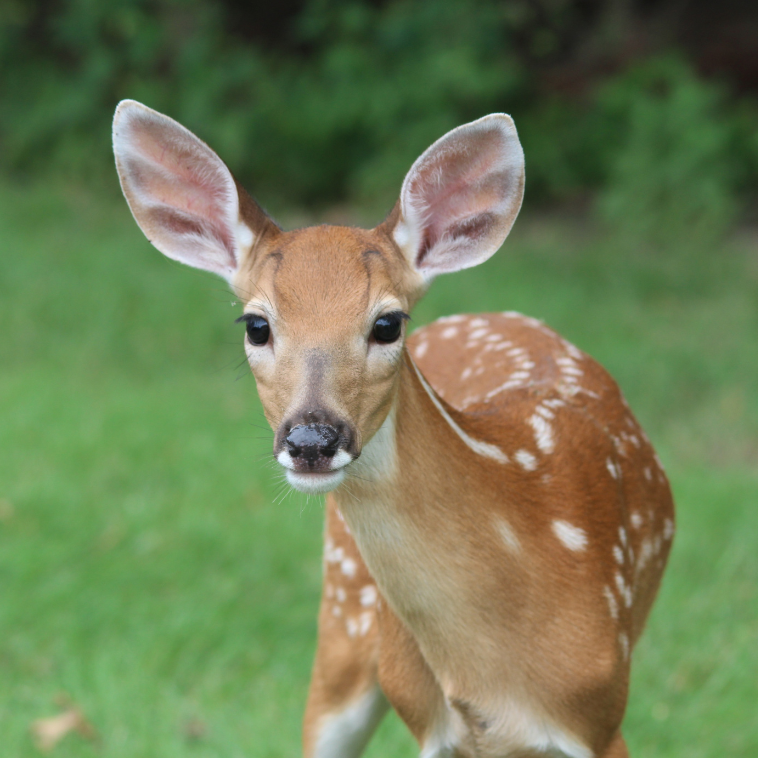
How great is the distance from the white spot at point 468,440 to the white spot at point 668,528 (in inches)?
30.1

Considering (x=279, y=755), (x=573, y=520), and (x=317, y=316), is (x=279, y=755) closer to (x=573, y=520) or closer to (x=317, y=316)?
(x=573, y=520)

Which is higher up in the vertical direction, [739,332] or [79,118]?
[79,118]

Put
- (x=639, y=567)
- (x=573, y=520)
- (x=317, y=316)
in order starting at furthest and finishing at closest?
1. (x=639, y=567)
2. (x=573, y=520)
3. (x=317, y=316)

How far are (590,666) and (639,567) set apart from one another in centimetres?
53

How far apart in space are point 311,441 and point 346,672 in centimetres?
116

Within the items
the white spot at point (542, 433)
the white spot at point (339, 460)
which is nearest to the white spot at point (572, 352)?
the white spot at point (542, 433)

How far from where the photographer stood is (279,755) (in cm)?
352

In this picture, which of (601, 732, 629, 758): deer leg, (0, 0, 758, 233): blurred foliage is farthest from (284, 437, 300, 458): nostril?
(0, 0, 758, 233): blurred foliage

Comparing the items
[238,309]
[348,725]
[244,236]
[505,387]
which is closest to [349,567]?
[348,725]

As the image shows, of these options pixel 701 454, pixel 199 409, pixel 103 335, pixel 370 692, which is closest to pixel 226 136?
pixel 103 335

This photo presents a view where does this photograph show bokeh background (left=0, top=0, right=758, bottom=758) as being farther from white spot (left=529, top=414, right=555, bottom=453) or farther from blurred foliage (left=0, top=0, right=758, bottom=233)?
white spot (left=529, top=414, right=555, bottom=453)

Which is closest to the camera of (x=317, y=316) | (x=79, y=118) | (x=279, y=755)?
(x=317, y=316)

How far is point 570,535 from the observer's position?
2.64m

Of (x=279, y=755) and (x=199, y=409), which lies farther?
(x=199, y=409)
